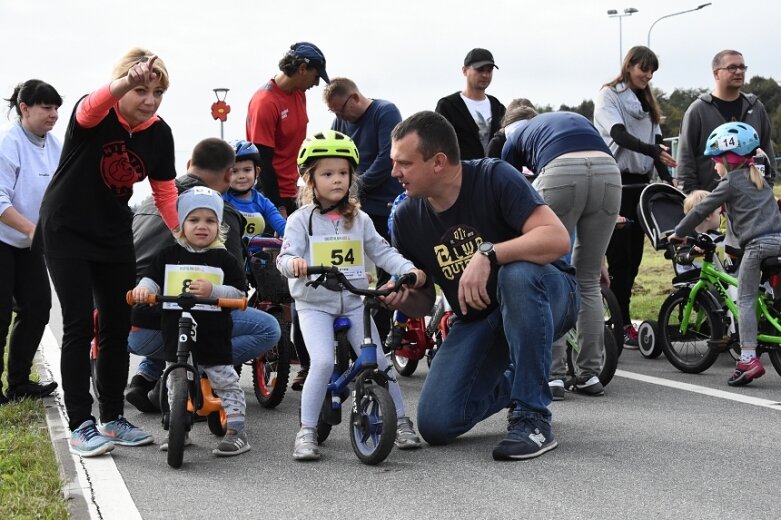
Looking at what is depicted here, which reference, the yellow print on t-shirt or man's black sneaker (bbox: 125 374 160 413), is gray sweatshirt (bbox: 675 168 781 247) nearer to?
the yellow print on t-shirt

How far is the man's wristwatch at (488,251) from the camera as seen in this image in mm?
5680

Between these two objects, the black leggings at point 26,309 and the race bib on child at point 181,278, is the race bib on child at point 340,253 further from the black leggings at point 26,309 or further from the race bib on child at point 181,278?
the black leggings at point 26,309

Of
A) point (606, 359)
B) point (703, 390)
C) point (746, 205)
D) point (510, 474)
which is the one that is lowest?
point (703, 390)

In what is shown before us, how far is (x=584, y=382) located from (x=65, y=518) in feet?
12.9

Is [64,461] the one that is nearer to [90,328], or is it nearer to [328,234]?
[90,328]

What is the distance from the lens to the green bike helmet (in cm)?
621

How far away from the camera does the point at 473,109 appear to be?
9.91 meters

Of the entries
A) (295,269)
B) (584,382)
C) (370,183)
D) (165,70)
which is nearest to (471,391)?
(295,269)

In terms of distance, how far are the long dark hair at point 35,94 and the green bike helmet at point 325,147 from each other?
7.86 ft

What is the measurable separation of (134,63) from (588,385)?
3656 millimetres

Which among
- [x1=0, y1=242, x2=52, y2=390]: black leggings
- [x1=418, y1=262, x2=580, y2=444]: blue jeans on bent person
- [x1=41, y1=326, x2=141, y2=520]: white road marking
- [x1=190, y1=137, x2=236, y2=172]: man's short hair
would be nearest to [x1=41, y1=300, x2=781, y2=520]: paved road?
[x1=41, y1=326, x2=141, y2=520]: white road marking

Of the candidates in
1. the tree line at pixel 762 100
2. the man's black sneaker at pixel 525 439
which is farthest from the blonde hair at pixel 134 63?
the tree line at pixel 762 100

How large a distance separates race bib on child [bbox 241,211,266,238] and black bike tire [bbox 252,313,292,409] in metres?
0.75

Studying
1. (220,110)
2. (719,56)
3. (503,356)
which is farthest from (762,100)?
(503,356)
